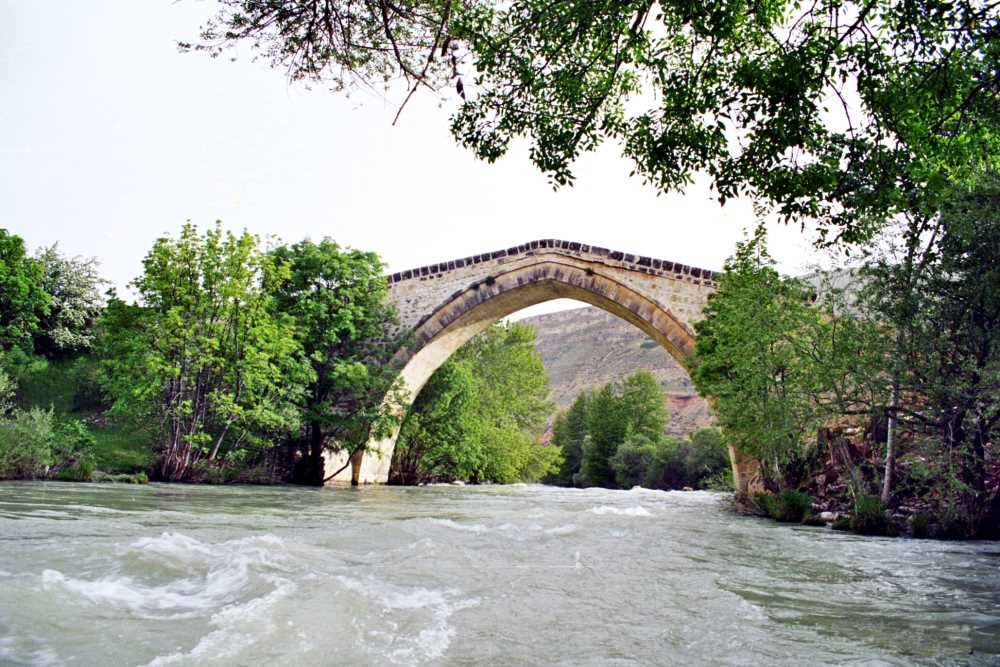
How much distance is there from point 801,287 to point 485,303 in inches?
451

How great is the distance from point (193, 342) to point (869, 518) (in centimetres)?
1126

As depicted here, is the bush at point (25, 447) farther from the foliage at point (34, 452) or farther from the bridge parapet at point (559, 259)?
the bridge parapet at point (559, 259)

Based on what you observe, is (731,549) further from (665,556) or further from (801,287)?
(801,287)

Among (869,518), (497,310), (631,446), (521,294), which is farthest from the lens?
(631,446)

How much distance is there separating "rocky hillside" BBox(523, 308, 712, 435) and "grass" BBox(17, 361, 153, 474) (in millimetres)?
62664

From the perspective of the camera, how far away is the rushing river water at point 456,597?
9.17 ft

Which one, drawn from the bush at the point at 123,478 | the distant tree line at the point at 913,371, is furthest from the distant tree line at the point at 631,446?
the distant tree line at the point at 913,371

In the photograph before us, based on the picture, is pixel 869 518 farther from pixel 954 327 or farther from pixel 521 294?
pixel 521 294

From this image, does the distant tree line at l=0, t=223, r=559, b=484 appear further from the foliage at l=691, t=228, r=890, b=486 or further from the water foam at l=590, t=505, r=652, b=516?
the foliage at l=691, t=228, r=890, b=486

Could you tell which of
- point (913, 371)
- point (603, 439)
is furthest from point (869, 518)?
point (603, 439)

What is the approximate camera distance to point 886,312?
27.2 feet

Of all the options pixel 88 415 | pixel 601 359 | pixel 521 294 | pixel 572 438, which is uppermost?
pixel 601 359

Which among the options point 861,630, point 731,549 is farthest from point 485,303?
point 861,630

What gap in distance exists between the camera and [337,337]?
1862 centimetres
